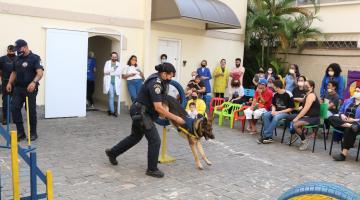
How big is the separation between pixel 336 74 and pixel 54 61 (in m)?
6.80

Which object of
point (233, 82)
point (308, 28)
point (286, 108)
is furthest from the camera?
point (308, 28)

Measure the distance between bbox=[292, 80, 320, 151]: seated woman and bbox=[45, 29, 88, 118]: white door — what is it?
5.41 meters

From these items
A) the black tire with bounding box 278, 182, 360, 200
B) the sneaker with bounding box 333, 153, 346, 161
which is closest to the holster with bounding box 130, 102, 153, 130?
the black tire with bounding box 278, 182, 360, 200

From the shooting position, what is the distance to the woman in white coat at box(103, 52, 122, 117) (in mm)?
10836

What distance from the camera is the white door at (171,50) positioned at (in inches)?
478

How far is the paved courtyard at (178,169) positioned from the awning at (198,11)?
12.6 ft

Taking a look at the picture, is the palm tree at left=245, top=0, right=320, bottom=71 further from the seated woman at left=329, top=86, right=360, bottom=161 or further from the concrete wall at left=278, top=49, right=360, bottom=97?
the seated woman at left=329, top=86, right=360, bottom=161

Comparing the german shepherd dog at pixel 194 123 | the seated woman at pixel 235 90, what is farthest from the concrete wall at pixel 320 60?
the german shepherd dog at pixel 194 123

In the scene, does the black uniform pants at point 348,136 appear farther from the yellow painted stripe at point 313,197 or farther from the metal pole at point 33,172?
the metal pole at point 33,172

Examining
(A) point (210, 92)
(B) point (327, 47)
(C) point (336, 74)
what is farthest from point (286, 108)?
(B) point (327, 47)

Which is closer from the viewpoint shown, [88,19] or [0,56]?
[0,56]

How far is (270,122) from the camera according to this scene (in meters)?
8.59

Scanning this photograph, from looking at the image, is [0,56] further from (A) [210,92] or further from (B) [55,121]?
(A) [210,92]

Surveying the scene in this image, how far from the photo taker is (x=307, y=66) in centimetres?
1552
